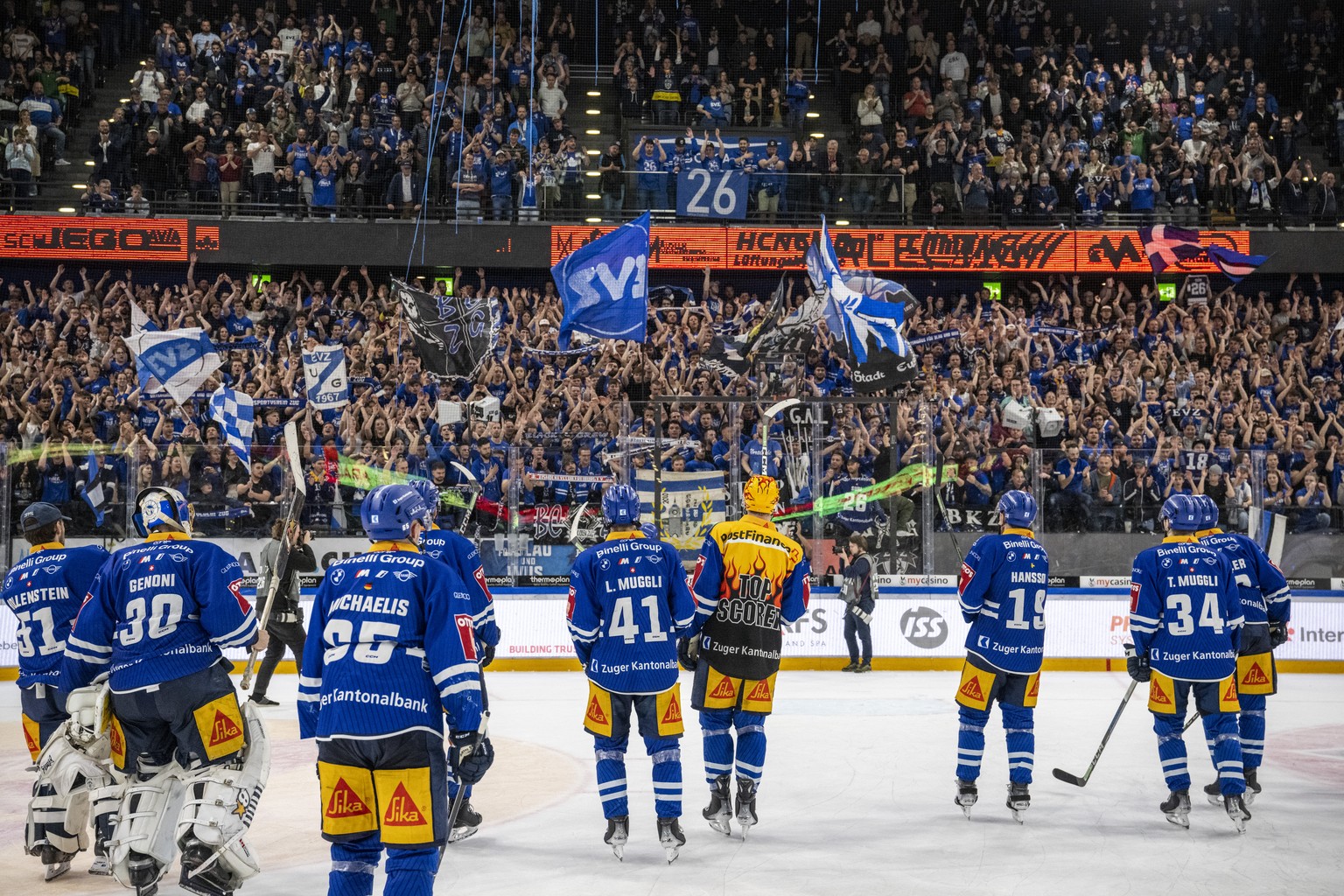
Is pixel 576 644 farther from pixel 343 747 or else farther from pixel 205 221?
pixel 205 221

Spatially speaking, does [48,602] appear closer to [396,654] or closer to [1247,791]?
[396,654]

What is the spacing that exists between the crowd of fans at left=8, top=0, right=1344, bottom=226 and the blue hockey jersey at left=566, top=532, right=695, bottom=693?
1683 cm

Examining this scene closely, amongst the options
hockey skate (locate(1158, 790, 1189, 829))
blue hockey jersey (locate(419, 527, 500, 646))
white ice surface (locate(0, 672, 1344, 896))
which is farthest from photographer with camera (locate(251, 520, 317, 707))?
hockey skate (locate(1158, 790, 1189, 829))

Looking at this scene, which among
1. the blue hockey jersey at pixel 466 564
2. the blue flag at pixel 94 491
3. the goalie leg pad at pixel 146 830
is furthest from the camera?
the blue flag at pixel 94 491

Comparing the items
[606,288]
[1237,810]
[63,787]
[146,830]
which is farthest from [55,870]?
[606,288]

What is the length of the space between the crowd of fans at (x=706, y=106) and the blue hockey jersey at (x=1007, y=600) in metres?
16.1

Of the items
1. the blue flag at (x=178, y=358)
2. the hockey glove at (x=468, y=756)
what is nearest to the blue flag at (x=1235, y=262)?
the blue flag at (x=178, y=358)

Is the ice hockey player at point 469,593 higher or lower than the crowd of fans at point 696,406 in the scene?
lower

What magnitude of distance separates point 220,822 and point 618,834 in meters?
2.18

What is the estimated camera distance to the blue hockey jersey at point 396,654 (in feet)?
17.5

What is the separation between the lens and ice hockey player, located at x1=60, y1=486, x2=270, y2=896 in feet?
20.8

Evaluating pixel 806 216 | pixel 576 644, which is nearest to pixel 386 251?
pixel 806 216

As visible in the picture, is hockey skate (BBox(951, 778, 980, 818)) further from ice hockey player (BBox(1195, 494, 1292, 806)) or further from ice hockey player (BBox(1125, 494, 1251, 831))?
ice hockey player (BBox(1195, 494, 1292, 806))

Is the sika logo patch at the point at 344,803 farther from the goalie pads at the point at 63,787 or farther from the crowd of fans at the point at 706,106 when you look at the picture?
the crowd of fans at the point at 706,106
